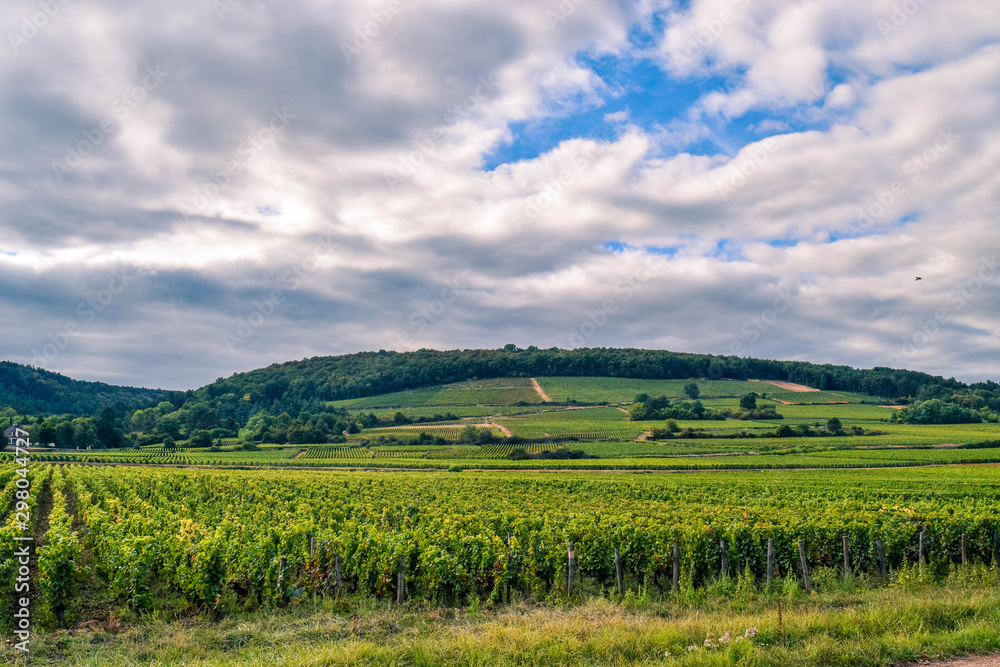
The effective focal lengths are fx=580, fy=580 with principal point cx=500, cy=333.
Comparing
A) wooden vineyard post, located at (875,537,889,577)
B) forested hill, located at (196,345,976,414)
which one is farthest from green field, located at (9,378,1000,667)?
forested hill, located at (196,345,976,414)

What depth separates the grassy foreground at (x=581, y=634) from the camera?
9.20m

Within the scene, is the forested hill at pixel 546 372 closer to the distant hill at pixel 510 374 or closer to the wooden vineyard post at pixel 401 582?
the distant hill at pixel 510 374

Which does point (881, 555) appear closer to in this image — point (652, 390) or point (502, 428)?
point (502, 428)

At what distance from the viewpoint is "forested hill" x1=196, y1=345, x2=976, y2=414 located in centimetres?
17196

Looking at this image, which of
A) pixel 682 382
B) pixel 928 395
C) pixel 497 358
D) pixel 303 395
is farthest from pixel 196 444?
pixel 928 395

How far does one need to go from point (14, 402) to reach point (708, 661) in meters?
230

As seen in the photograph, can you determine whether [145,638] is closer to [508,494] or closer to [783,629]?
[783,629]

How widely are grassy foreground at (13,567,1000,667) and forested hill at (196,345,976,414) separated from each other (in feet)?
531

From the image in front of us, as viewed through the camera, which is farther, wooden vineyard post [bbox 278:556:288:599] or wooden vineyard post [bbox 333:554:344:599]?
wooden vineyard post [bbox 333:554:344:599]

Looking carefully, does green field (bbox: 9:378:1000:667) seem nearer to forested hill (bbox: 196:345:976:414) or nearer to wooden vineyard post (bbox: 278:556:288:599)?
wooden vineyard post (bbox: 278:556:288:599)

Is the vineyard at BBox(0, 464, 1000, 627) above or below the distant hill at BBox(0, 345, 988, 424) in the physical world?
below

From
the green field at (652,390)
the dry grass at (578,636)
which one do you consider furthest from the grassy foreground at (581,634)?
the green field at (652,390)

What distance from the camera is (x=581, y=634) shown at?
10.1m

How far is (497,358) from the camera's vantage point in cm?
18538
